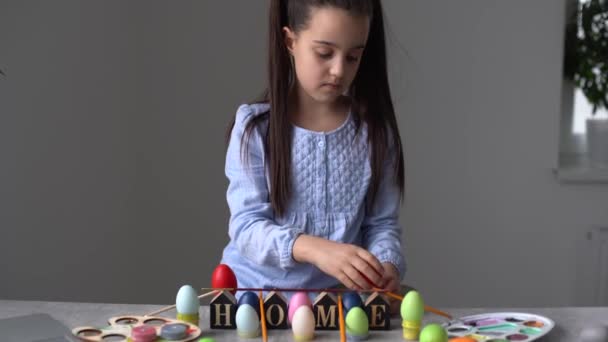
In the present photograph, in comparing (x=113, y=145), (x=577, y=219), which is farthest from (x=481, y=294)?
(x=113, y=145)

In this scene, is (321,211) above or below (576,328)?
above

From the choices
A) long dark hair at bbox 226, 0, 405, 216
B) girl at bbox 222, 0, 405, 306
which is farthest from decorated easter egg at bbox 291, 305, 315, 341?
long dark hair at bbox 226, 0, 405, 216

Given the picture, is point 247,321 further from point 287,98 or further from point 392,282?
point 287,98

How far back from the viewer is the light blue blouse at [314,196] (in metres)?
1.50

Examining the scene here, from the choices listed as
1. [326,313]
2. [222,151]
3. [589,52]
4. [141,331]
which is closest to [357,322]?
[326,313]

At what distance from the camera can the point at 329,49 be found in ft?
4.55

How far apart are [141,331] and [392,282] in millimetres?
430

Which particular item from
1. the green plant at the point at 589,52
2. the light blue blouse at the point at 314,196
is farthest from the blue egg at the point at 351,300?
the green plant at the point at 589,52

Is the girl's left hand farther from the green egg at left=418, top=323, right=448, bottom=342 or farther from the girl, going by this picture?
the green egg at left=418, top=323, right=448, bottom=342

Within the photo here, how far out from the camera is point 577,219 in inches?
110

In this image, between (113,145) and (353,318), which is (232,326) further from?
(113,145)

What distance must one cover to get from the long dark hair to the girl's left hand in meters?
0.21

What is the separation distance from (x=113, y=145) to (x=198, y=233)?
1.36ft

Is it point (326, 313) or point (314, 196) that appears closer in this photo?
point (326, 313)
